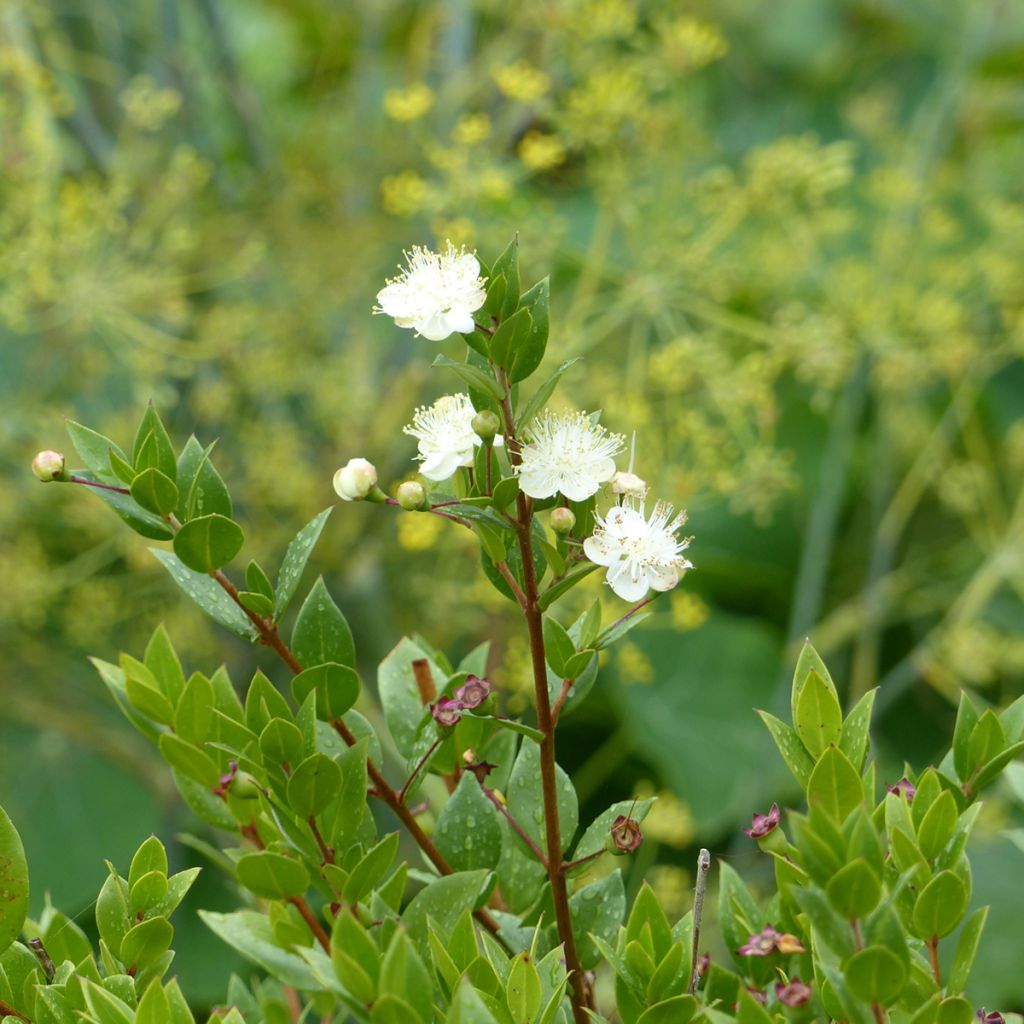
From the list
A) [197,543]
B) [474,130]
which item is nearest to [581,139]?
[474,130]

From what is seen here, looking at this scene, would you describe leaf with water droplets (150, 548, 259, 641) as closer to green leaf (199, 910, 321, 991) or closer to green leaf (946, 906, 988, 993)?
green leaf (199, 910, 321, 991)

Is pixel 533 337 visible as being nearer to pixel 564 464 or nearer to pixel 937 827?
pixel 564 464

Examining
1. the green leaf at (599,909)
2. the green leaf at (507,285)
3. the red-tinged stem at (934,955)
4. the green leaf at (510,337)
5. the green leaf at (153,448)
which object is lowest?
the red-tinged stem at (934,955)

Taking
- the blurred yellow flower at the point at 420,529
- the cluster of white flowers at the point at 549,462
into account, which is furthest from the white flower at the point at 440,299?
the blurred yellow flower at the point at 420,529

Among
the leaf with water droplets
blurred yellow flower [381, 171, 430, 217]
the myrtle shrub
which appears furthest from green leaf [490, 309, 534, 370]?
blurred yellow flower [381, 171, 430, 217]

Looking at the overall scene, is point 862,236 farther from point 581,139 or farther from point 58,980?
point 58,980

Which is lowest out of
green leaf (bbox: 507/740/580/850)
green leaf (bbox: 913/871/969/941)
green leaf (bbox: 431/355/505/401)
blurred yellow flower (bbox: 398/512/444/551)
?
green leaf (bbox: 913/871/969/941)

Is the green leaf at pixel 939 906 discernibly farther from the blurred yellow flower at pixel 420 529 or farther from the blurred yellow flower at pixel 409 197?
the blurred yellow flower at pixel 409 197
